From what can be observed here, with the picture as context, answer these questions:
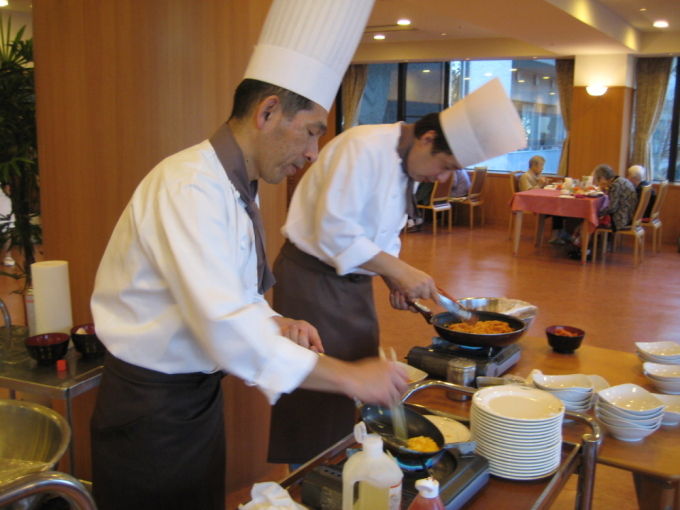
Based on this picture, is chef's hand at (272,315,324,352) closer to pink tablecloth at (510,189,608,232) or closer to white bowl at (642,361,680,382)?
white bowl at (642,361,680,382)

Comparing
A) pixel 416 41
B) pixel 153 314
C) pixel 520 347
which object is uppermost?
pixel 416 41

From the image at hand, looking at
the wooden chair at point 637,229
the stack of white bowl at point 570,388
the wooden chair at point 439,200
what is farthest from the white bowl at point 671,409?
the wooden chair at point 439,200

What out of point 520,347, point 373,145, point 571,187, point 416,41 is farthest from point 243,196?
point 416,41

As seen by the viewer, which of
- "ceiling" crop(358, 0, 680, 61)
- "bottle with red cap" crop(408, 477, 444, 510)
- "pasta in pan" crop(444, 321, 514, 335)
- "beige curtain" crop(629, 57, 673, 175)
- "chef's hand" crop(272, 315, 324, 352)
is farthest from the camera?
"beige curtain" crop(629, 57, 673, 175)

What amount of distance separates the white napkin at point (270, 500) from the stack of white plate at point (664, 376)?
3.67 feet

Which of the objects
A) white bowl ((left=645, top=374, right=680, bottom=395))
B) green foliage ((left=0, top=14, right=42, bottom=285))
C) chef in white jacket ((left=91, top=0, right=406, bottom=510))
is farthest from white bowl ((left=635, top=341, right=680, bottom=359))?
green foliage ((left=0, top=14, right=42, bottom=285))

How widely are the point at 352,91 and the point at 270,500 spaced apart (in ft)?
33.1

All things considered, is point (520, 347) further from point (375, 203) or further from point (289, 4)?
point (289, 4)

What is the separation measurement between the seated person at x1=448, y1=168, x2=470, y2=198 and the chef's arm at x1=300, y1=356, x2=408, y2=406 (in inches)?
318

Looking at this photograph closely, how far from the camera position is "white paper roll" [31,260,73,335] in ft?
6.35

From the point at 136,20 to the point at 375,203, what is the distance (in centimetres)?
96

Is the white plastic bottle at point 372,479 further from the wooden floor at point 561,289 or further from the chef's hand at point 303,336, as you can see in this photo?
the wooden floor at point 561,289

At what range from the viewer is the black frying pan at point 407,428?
3.65 ft

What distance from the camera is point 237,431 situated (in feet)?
8.13
